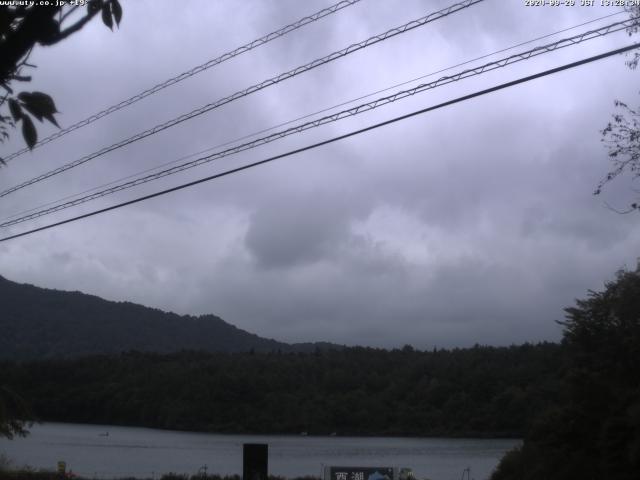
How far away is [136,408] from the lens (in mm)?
68750

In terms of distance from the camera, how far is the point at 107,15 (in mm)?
4441

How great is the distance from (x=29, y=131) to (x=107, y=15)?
75 centimetres

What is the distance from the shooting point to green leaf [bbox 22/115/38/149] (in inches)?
170

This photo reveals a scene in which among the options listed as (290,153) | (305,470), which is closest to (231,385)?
(305,470)

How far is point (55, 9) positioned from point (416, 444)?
53.5m

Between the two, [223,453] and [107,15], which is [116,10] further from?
[223,453]

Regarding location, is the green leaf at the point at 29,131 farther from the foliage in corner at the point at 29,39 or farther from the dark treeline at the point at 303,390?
the dark treeline at the point at 303,390

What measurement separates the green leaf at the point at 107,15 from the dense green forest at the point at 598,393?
18002 mm

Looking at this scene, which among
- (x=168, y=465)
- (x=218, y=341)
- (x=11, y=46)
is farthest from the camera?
(x=218, y=341)

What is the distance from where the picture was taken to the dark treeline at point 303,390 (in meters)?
49.9

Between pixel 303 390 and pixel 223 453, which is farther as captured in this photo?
pixel 303 390

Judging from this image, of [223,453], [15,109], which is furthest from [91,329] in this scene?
[15,109]

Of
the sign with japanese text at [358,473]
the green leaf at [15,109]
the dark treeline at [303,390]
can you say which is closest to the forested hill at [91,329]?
the dark treeline at [303,390]

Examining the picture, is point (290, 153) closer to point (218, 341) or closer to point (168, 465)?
point (168, 465)
